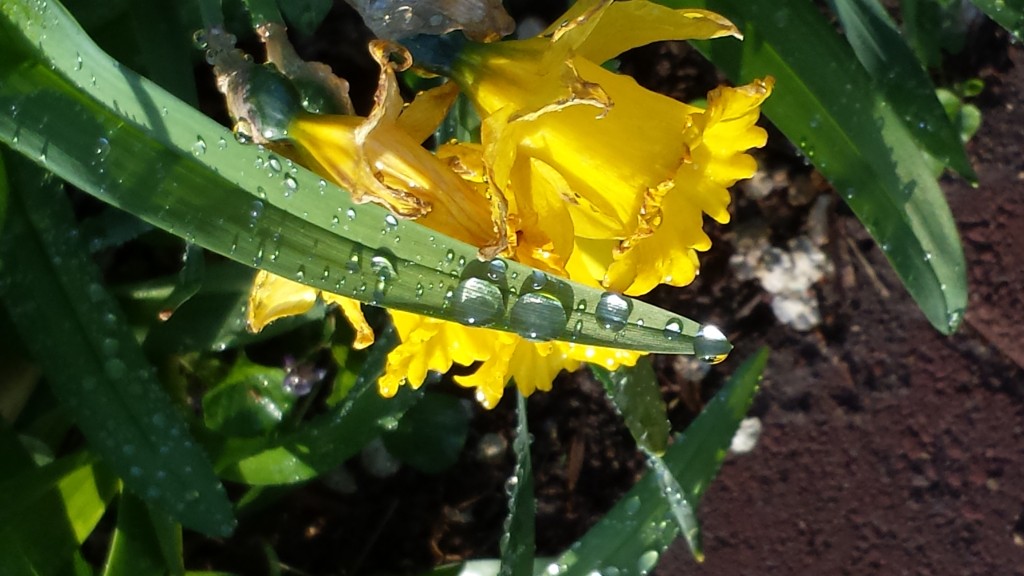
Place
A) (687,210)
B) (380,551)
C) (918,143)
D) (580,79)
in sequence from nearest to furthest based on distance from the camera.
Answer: (580,79), (687,210), (918,143), (380,551)

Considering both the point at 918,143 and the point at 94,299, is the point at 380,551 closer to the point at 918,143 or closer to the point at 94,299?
the point at 94,299

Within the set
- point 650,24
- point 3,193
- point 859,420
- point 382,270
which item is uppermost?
point 650,24

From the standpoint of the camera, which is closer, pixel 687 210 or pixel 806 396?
pixel 687 210

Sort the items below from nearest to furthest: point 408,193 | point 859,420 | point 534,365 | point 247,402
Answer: point 408,193 < point 534,365 < point 247,402 < point 859,420

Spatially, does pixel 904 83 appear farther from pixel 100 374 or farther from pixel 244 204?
pixel 100 374

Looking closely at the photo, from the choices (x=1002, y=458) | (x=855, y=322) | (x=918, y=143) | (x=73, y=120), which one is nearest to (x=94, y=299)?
(x=73, y=120)

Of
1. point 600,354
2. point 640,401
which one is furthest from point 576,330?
point 640,401

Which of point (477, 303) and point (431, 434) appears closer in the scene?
point (477, 303)
